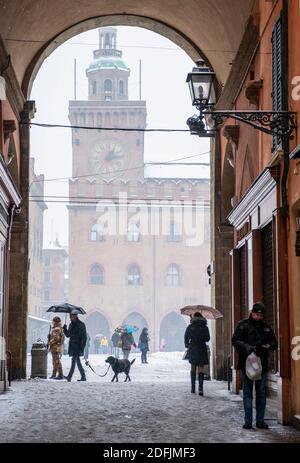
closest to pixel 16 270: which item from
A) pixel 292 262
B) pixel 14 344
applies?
pixel 14 344

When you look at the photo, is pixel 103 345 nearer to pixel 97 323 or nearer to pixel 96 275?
pixel 97 323

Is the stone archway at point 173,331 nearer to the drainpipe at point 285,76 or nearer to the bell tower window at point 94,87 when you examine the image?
the bell tower window at point 94,87

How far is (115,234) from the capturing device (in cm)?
6894

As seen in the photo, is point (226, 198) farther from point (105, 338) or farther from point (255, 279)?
point (105, 338)

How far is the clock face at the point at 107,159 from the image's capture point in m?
72.5

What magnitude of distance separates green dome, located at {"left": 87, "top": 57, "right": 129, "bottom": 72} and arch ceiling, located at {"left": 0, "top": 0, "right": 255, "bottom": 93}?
202 feet

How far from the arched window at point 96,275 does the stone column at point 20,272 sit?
156 ft

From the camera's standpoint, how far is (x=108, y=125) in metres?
76.6

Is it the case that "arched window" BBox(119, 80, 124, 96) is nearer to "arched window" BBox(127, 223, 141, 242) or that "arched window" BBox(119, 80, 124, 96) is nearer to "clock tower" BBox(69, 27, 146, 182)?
"clock tower" BBox(69, 27, 146, 182)

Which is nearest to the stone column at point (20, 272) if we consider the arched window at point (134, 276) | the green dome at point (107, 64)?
the arched window at point (134, 276)

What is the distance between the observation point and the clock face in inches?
2854

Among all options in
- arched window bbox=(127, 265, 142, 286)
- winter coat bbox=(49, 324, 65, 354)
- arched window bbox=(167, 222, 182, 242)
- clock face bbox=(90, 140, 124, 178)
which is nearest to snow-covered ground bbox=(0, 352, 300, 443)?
winter coat bbox=(49, 324, 65, 354)

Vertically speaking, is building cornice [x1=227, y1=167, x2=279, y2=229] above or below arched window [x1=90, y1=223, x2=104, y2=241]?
below

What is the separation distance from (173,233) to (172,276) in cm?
338
